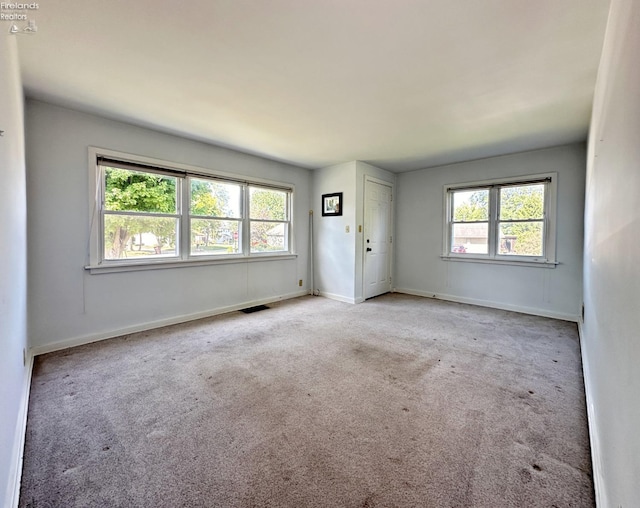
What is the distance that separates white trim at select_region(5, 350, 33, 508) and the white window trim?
53.1 inches

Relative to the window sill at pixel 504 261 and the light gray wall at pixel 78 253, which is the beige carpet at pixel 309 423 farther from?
the window sill at pixel 504 261

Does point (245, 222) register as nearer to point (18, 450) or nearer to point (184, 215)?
point (184, 215)

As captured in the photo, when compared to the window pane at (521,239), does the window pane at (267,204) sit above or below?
above

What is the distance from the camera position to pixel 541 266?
4.29 metres

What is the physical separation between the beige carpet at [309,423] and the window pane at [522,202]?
6.46 ft

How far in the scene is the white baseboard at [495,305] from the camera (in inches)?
162

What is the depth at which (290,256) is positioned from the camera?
532 centimetres

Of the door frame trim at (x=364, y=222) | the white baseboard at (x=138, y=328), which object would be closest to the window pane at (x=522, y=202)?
the door frame trim at (x=364, y=222)

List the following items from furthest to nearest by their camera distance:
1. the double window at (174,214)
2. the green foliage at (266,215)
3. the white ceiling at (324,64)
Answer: the green foliage at (266,215) < the double window at (174,214) < the white ceiling at (324,64)

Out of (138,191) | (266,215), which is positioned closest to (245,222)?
(266,215)

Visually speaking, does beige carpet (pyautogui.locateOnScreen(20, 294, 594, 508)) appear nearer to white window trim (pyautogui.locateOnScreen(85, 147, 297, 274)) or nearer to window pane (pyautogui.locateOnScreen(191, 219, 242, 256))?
white window trim (pyautogui.locateOnScreen(85, 147, 297, 274))

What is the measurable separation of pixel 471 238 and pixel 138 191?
512cm

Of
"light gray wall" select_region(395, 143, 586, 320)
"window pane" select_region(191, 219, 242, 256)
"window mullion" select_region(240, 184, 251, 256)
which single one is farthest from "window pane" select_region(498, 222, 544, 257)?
"window pane" select_region(191, 219, 242, 256)

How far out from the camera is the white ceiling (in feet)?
5.57
